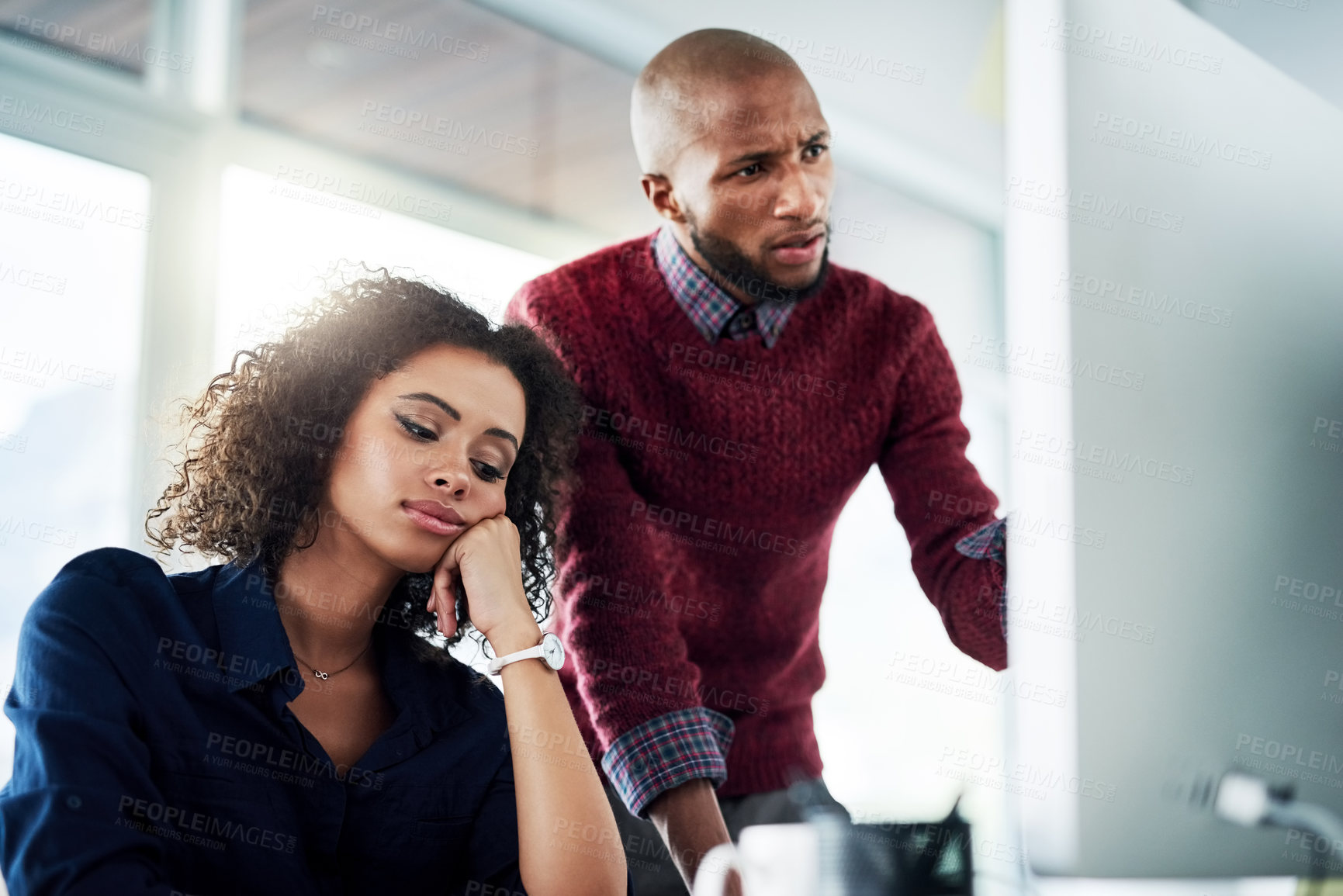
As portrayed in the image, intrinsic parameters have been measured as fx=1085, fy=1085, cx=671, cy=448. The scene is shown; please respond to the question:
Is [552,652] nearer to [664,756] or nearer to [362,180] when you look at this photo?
[664,756]

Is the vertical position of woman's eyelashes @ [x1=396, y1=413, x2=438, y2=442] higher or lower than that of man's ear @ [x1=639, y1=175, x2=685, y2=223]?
lower

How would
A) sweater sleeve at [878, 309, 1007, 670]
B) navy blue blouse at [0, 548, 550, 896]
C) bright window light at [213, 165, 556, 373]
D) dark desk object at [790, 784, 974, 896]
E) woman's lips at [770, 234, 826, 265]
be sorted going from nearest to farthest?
dark desk object at [790, 784, 974, 896] → navy blue blouse at [0, 548, 550, 896] → sweater sleeve at [878, 309, 1007, 670] → woman's lips at [770, 234, 826, 265] → bright window light at [213, 165, 556, 373]

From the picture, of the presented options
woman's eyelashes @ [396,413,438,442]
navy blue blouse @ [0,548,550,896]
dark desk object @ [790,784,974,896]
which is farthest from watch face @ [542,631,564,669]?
dark desk object @ [790,784,974,896]

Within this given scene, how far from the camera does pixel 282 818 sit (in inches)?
36.5

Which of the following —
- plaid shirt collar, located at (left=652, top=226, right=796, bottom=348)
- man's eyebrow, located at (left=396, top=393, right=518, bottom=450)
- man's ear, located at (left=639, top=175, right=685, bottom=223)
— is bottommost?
man's eyebrow, located at (left=396, top=393, right=518, bottom=450)

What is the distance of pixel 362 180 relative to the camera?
2344mm

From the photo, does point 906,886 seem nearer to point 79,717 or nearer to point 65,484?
point 79,717

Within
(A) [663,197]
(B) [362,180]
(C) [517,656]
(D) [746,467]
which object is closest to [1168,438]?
(C) [517,656]

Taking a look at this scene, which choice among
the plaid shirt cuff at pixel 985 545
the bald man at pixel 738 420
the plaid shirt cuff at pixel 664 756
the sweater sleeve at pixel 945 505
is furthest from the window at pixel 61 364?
the plaid shirt cuff at pixel 985 545

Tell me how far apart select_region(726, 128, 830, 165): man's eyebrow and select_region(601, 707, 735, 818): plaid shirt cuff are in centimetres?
63

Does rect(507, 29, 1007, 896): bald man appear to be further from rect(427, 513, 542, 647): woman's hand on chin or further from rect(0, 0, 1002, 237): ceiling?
rect(0, 0, 1002, 237): ceiling

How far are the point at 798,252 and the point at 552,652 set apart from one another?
55 centimetres

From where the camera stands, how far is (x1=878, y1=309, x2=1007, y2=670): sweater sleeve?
1.17 meters

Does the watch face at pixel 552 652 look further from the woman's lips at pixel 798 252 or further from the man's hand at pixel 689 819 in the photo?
the woman's lips at pixel 798 252
